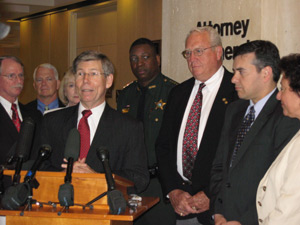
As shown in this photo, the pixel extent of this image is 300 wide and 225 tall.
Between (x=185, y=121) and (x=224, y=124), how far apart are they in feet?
1.43

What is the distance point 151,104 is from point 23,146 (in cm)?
187

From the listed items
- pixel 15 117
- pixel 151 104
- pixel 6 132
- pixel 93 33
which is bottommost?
pixel 6 132

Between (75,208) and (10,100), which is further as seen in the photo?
(10,100)

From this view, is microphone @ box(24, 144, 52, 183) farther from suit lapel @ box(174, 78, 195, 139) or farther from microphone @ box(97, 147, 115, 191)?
suit lapel @ box(174, 78, 195, 139)

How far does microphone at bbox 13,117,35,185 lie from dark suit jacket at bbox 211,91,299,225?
1201 millimetres

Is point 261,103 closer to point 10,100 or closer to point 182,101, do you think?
point 182,101

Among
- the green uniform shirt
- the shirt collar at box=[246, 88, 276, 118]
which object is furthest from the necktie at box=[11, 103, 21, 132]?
the shirt collar at box=[246, 88, 276, 118]

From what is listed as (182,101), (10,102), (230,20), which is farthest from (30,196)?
(230,20)

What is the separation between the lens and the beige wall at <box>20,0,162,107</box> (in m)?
8.46

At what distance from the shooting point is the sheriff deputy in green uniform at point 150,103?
393cm

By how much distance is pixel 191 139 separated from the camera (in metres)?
3.34

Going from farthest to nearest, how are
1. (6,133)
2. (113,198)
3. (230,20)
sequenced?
(230,20)
(6,133)
(113,198)

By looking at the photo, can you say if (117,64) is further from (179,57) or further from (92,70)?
(92,70)

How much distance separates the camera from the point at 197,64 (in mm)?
3443
